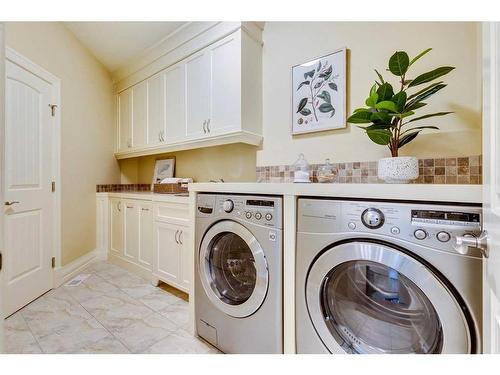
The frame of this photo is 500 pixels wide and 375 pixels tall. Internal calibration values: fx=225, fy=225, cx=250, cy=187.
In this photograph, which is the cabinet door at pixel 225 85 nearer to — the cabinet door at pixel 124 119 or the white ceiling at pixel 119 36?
the white ceiling at pixel 119 36

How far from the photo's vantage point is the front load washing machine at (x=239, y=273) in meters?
1.10

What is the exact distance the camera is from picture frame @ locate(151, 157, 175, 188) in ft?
9.39

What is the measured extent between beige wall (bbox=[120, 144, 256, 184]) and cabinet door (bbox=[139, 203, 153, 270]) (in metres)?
0.62

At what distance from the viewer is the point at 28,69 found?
6.28 feet

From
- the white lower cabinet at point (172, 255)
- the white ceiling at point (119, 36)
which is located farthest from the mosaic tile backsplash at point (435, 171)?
the white ceiling at point (119, 36)


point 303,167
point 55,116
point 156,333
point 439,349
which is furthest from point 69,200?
point 439,349

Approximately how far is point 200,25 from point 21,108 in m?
1.66

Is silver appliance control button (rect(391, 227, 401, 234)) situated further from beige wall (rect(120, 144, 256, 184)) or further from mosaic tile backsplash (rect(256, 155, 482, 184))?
beige wall (rect(120, 144, 256, 184))

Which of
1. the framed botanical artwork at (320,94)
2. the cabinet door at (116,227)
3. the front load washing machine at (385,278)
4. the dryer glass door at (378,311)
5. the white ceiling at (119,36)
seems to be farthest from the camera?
the cabinet door at (116,227)

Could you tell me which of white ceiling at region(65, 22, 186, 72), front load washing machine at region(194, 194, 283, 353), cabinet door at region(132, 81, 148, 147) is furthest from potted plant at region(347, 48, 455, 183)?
cabinet door at region(132, 81, 148, 147)

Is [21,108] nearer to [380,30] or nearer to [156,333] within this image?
[156,333]

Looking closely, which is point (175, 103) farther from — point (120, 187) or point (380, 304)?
point (380, 304)

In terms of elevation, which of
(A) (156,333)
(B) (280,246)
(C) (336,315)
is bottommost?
(A) (156,333)

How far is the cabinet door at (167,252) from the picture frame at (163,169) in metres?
0.87
